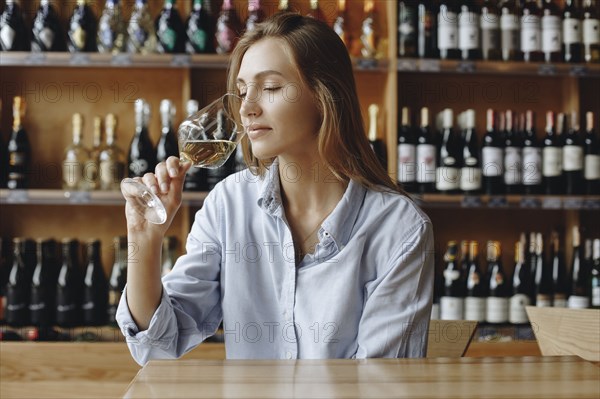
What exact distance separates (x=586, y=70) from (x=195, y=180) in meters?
1.27

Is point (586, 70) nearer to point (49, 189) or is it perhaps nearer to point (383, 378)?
point (49, 189)

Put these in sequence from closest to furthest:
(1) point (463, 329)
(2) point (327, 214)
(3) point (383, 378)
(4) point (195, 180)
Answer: (3) point (383, 378), (1) point (463, 329), (2) point (327, 214), (4) point (195, 180)

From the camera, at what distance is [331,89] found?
4.43ft

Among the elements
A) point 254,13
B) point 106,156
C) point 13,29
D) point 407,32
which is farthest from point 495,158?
point 13,29

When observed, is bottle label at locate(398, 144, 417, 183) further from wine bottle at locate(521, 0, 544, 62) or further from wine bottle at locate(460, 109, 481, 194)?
wine bottle at locate(521, 0, 544, 62)

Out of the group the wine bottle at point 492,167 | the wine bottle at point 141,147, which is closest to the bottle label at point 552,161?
the wine bottle at point 492,167

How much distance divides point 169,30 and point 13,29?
50 centimetres

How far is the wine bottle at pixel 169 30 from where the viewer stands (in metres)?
2.49

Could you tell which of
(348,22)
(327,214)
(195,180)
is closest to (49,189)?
(195,180)

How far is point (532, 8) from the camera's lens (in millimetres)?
2658

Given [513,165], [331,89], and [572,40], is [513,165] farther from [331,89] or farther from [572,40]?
[331,89]

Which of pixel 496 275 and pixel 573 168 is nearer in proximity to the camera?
pixel 573 168

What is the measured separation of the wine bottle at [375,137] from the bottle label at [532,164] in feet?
1.46

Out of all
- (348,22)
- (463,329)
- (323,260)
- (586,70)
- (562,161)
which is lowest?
(463,329)
